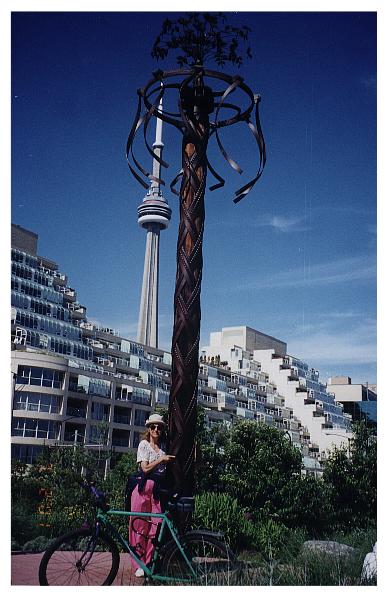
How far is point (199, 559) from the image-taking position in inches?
218

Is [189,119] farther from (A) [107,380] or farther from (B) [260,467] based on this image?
(A) [107,380]

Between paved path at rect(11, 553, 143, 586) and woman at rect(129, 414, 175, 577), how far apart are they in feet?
0.44

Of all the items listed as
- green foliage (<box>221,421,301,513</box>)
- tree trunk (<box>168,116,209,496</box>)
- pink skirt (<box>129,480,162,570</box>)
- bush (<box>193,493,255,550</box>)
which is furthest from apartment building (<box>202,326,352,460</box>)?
pink skirt (<box>129,480,162,570</box>)

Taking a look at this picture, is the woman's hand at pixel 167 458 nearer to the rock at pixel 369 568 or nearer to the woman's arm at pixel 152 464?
the woman's arm at pixel 152 464

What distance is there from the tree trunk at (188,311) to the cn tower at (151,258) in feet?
220

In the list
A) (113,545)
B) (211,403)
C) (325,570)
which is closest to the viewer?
(113,545)

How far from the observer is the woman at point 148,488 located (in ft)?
18.7

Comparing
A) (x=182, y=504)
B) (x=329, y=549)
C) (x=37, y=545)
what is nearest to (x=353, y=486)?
(x=329, y=549)

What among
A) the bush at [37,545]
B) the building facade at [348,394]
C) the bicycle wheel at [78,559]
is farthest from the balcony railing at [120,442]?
the bicycle wheel at [78,559]

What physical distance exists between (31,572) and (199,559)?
1.61 m
